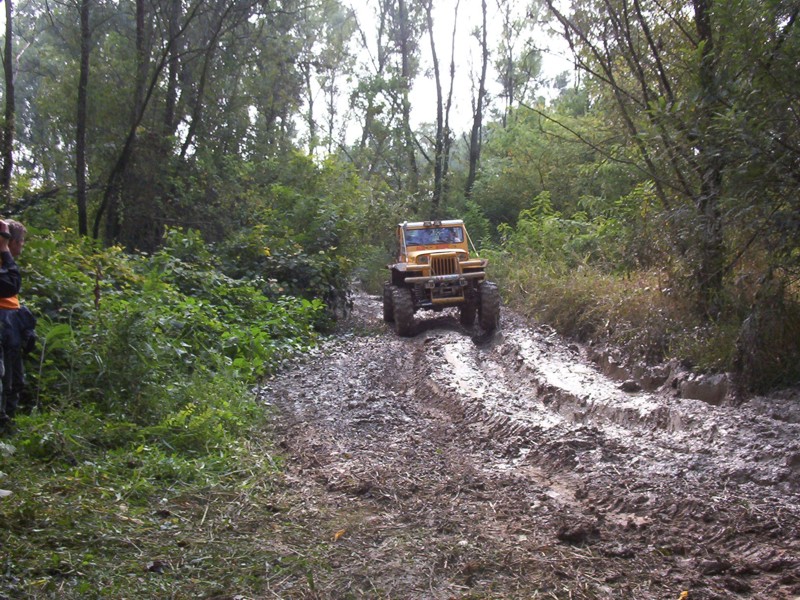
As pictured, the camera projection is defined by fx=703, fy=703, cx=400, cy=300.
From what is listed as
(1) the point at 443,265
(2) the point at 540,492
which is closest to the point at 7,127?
(1) the point at 443,265

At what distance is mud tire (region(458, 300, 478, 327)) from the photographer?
1345 centimetres

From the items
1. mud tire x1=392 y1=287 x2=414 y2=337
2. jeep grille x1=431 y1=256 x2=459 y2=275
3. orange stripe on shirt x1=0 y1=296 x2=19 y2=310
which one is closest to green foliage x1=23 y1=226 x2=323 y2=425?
orange stripe on shirt x1=0 y1=296 x2=19 y2=310

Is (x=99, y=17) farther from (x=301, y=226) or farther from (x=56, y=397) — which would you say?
(x=56, y=397)

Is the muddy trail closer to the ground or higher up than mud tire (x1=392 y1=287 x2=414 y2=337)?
closer to the ground

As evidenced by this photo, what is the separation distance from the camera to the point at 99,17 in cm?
2038

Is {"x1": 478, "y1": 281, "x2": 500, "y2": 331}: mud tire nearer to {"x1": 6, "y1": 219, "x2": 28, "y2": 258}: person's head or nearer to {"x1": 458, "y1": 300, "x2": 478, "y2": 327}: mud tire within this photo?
{"x1": 458, "y1": 300, "x2": 478, "y2": 327}: mud tire

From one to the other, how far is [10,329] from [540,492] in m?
4.04

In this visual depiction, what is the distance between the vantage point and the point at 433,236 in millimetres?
14719

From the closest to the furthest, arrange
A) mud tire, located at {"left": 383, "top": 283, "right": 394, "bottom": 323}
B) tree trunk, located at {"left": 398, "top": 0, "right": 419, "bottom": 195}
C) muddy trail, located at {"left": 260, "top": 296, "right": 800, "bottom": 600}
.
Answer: muddy trail, located at {"left": 260, "top": 296, "right": 800, "bottom": 600} → mud tire, located at {"left": 383, "top": 283, "right": 394, "bottom": 323} → tree trunk, located at {"left": 398, "top": 0, "right": 419, "bottom": 195}

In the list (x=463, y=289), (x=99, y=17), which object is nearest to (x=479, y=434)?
(x=463, y=289)

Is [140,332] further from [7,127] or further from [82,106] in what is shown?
[7,127]

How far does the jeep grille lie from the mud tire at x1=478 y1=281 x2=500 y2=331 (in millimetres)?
759

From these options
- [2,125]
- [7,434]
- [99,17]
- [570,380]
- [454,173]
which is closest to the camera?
[7,434]

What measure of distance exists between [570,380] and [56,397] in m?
5.40
